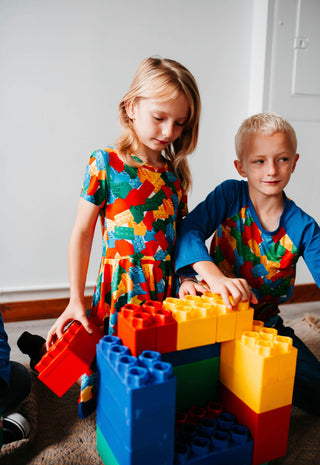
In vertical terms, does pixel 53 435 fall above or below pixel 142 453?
below

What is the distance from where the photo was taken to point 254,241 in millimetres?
1007

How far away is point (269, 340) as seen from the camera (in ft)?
2.32

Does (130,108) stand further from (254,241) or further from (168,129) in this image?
(254,241)

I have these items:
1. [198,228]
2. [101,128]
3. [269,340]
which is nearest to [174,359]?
[269,340]

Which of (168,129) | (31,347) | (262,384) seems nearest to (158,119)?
(168,129)

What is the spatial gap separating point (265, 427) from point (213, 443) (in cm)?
10

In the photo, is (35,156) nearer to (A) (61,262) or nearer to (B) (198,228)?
(A) (61,262)

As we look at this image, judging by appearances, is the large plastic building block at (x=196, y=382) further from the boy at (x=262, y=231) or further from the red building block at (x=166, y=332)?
the boy at (x=262, y=231)

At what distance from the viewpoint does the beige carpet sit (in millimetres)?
775

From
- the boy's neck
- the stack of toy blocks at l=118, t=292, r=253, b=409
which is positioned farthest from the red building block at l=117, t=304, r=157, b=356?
the boy's neck

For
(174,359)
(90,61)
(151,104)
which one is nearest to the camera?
(174,359)

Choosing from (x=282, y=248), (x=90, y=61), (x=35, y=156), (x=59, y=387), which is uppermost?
(x=90, y=61)

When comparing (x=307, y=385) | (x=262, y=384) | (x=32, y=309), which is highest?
(x=262, y=384)

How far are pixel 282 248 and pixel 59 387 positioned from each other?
596 millimetres
